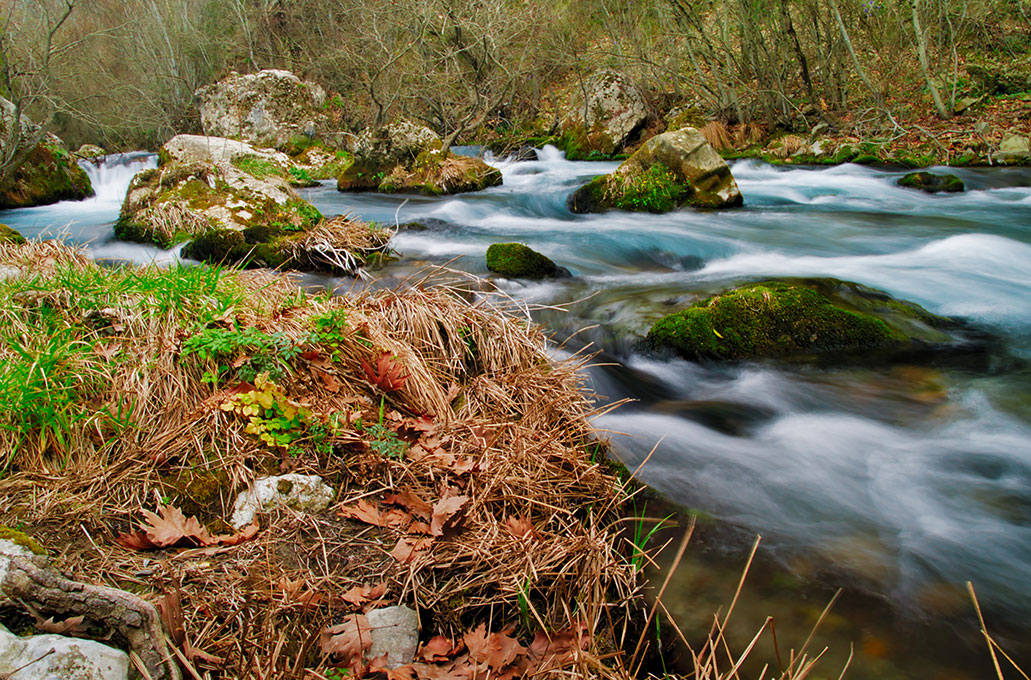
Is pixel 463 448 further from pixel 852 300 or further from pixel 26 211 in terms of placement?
pixel 26 211

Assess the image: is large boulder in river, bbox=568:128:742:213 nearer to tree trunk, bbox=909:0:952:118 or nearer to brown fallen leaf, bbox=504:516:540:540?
tree trunk, bbox=909:0:952:118

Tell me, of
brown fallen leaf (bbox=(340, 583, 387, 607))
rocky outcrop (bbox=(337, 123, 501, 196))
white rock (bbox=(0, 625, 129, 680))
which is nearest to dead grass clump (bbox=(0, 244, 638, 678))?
brown fallen leaf (bbox=(340, 583, 387, 607))

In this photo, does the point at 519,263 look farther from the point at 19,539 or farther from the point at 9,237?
the point at 19,539

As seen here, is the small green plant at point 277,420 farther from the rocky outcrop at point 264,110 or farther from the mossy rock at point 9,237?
the rocky outcrop at point 264,110

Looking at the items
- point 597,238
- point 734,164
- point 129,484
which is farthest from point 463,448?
point 734,164

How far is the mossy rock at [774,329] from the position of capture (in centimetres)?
504

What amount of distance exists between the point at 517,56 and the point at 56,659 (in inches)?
837

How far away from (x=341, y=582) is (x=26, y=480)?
1291mm

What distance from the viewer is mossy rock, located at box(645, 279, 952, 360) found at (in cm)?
504

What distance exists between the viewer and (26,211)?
1208 centimetres

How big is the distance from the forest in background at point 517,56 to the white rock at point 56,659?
10.7 meters

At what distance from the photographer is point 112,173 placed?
52.5 feet

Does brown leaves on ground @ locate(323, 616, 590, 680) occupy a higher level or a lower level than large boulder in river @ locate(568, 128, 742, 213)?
lower

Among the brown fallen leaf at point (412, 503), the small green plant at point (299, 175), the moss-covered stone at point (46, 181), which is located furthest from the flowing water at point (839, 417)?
the small green plant at point (299, 175)
